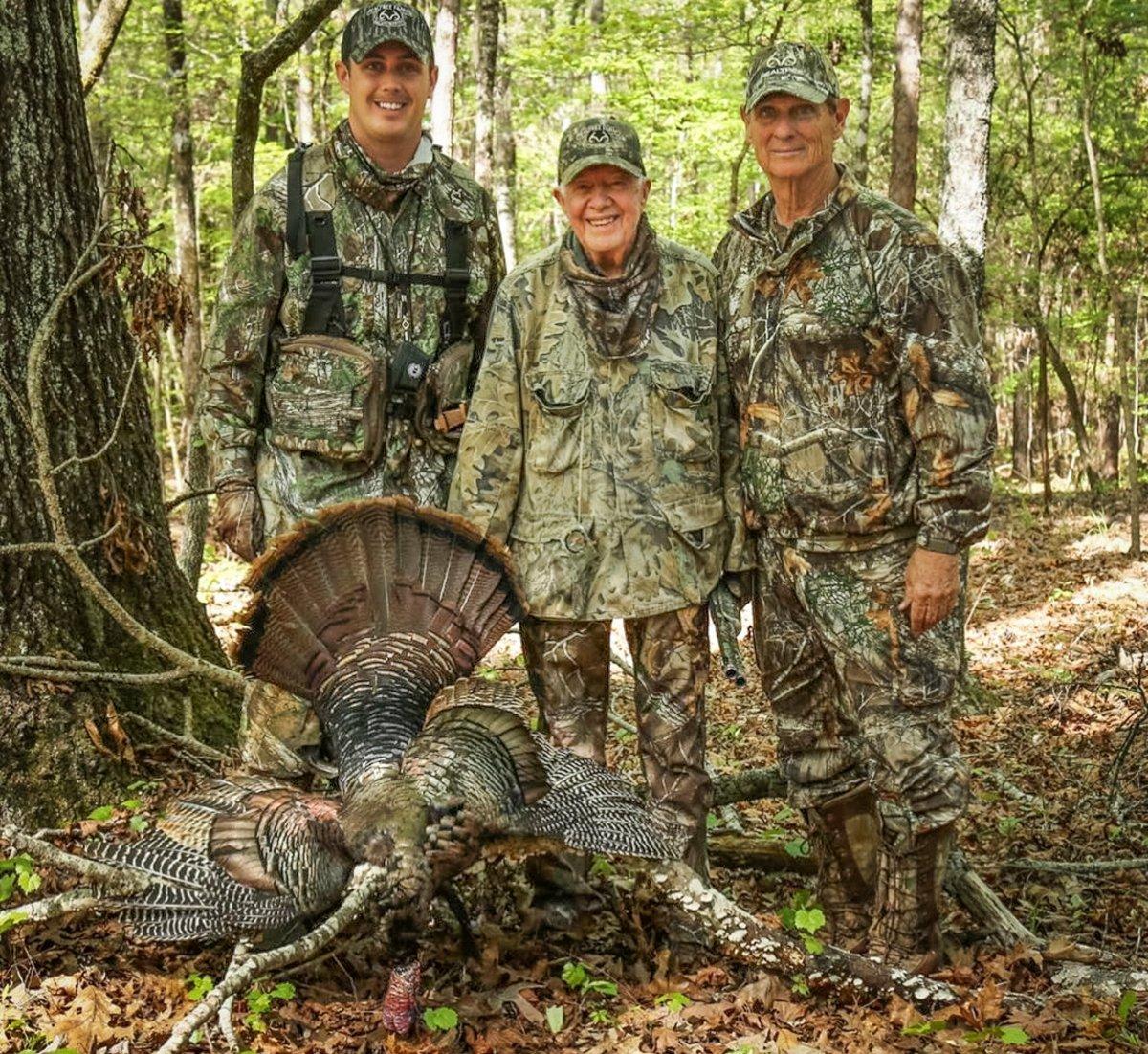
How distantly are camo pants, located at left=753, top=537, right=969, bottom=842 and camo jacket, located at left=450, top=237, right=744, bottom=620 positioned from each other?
0.35 metres

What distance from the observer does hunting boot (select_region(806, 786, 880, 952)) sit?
4.61 meters

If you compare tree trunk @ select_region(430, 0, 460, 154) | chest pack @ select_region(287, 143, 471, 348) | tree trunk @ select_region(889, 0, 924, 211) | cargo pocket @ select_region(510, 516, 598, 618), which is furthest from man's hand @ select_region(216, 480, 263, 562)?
tree trunk @ select_region(430, 0, 460, 154)

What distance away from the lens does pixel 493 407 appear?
441cm

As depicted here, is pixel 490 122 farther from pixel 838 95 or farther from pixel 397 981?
pixel 397 981

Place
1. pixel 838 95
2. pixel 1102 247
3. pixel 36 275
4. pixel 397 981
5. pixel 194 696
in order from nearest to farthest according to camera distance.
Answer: pixel 397 981
pixel 838 95
pixel 36 275
pixel 194 696
pixel 1102 247

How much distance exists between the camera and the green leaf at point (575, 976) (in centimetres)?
415

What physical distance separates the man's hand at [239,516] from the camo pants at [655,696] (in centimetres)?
110

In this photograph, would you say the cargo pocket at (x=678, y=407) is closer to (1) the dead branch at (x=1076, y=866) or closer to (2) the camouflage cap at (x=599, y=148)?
(2) the camouflage cap at (x=599, y=148)

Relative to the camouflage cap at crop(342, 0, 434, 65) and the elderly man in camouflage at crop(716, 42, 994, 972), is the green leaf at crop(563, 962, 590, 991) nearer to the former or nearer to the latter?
the elderly man in camouflage at crop(716, 42, 994, 972)

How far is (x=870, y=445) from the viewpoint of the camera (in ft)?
13.9

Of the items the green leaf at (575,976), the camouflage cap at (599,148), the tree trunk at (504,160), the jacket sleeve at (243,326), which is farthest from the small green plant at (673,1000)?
the tree trunk at (504,160)

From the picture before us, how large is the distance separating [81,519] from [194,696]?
1.07m

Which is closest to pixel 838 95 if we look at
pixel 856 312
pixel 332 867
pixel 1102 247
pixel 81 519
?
pixel 856 312

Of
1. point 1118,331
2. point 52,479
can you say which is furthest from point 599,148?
point 1118,331
